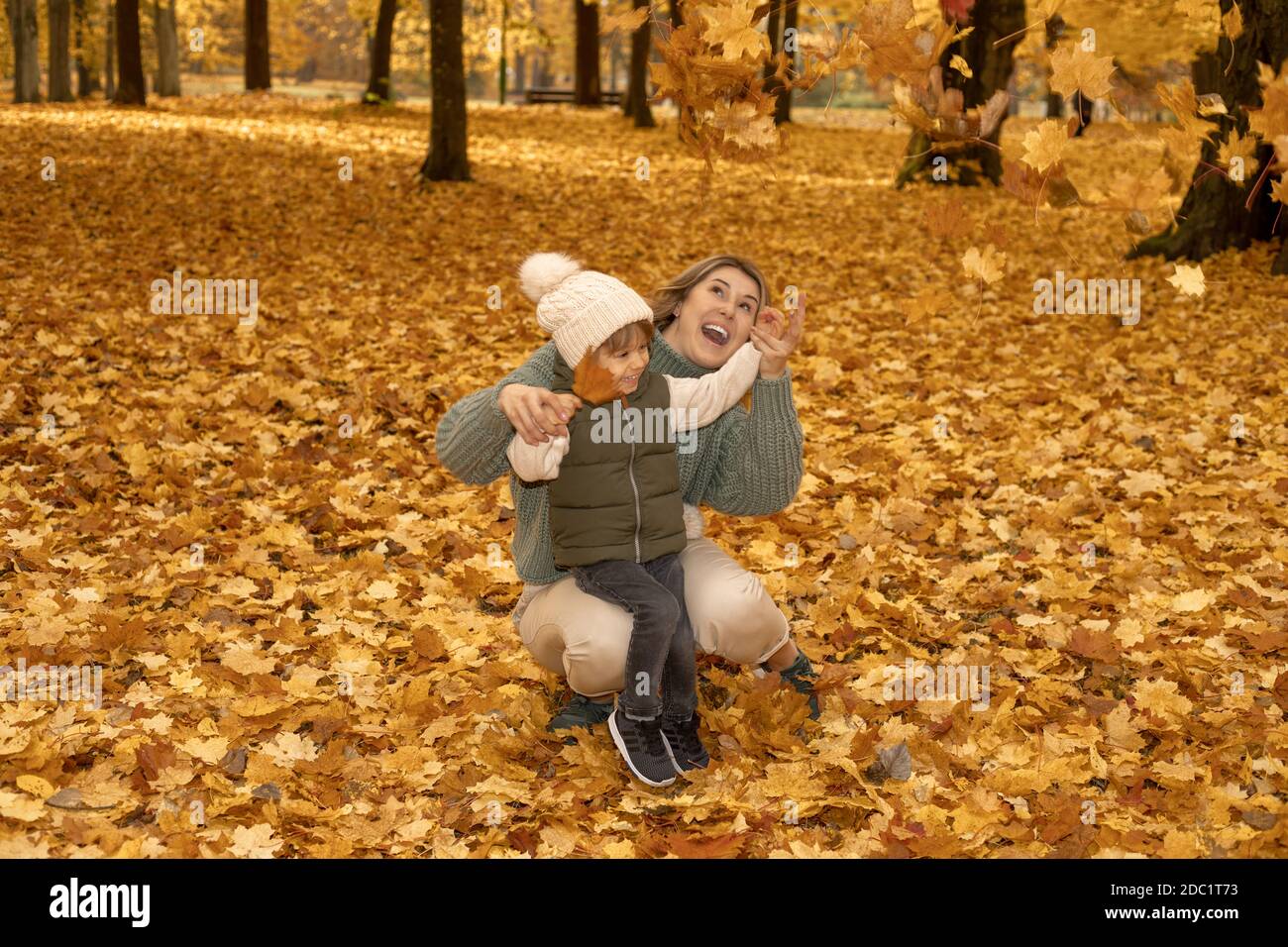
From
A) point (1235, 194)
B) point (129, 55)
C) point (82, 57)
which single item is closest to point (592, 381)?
point (1235, 194)

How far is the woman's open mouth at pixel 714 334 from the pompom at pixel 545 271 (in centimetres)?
42

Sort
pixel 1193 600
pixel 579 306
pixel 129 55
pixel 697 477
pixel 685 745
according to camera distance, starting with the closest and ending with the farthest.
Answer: pixel 579 306
pixel 685 745
pixel 697 477
pixel 1193 600
pixel 129 55

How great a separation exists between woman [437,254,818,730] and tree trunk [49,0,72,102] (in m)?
22.5

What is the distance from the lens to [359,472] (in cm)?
595

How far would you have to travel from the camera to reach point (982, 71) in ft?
51.1

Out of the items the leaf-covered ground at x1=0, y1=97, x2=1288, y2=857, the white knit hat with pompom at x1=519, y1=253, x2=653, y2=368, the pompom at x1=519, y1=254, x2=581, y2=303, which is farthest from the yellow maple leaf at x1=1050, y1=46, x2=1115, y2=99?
the pompom at x1=519, y1=254, x2=581, y2=303

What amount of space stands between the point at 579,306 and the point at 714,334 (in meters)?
0.53

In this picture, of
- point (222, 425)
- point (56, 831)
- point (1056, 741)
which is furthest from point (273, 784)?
point (222, 425)

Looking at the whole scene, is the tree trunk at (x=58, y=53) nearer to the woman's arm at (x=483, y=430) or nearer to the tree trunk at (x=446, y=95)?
the tree trunk at (x=446, y=95)

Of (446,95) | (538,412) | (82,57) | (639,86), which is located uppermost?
(82,57)

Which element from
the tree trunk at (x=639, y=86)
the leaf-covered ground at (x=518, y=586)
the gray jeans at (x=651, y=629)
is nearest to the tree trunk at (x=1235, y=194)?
the leaf-covered ground at (x=518, y=586)

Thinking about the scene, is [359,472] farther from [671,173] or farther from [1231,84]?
[671,173]

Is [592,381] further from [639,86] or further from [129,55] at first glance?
[129,55]

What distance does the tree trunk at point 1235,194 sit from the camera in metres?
9.62
